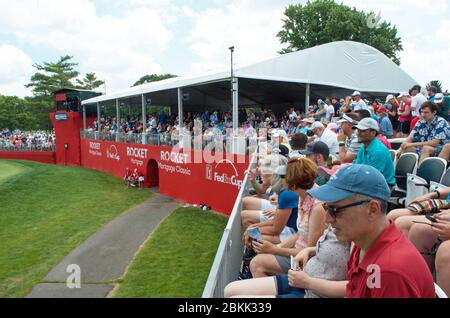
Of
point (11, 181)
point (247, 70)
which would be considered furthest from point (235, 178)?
point (11, 181)

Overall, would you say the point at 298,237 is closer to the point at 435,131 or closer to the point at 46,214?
the point at 435,131

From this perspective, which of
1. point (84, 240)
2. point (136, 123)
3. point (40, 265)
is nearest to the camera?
point (40, 265)

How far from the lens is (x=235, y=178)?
14.1 meters

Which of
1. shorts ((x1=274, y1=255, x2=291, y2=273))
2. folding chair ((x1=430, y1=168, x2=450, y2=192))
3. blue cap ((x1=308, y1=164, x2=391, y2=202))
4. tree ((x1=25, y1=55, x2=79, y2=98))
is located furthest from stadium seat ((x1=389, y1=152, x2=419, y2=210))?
tree ((x1=25, y1=55, x2=79, y2=98))

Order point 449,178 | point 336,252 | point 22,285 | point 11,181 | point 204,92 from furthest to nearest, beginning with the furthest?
1. point 204,92
2. point 11,181
3. point 22,285
4. point 449,178
5. point 336,252

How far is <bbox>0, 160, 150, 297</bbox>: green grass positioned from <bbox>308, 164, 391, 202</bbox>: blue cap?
10309 mm

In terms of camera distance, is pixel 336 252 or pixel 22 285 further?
pixel 22 285

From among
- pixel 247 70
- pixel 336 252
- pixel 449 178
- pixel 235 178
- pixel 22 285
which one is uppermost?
pixel 247 70

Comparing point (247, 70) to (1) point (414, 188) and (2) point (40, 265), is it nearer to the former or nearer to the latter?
(2) point (40, 265)

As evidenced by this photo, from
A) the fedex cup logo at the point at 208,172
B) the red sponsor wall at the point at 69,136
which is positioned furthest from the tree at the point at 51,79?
the fedex cup logo at the point at 208,172

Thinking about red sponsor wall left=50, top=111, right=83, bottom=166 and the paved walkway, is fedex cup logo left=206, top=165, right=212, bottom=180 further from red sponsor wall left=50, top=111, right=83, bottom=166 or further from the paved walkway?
red sponsor wall left=50, top=111, right=83, bottom=166

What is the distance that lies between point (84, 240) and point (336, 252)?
13142 mm

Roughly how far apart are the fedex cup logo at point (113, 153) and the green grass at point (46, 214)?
1.43 m

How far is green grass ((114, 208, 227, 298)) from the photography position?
9.84m
